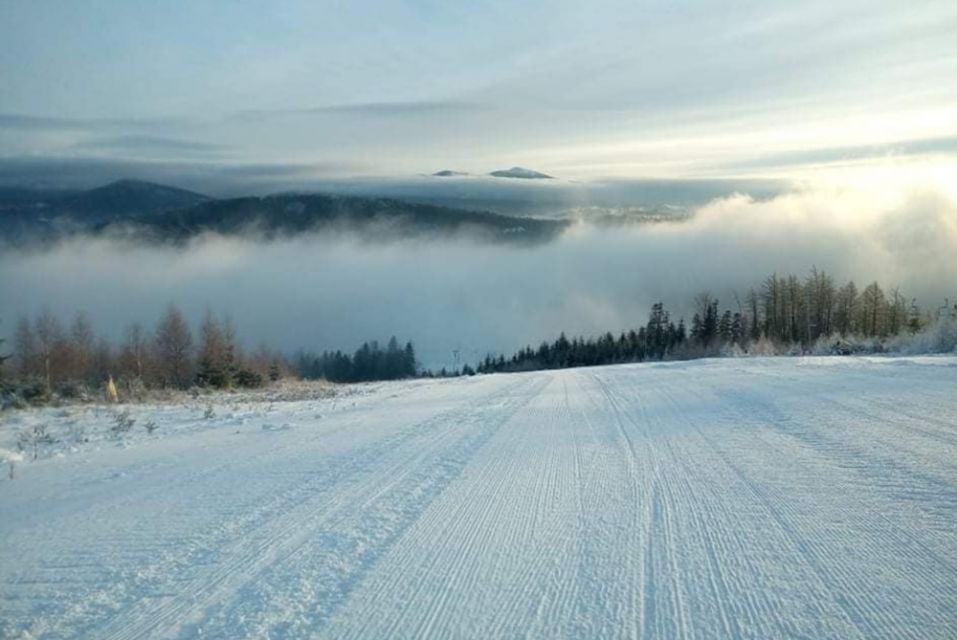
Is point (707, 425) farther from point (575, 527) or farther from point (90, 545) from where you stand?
point (90, 545)

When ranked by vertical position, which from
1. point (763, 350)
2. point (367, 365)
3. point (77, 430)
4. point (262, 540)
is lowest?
point (367, 365)

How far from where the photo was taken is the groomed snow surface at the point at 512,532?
3.85 meters

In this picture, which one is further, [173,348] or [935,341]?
[173,348]

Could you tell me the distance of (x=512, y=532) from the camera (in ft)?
17.4

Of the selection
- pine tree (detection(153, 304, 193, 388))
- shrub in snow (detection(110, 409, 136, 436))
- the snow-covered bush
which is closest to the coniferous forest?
Answer: pine tree (detection(153, 304, 193, 388))

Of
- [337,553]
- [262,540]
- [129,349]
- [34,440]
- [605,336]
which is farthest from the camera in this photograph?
[605,336]

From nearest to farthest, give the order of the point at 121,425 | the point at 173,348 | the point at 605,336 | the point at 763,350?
1. the point at 121,425
2. the point at 763,350
3. the point at 173,348
4. the point at 605,336

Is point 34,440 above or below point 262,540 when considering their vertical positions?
below

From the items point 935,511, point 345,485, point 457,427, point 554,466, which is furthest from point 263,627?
point 457,427

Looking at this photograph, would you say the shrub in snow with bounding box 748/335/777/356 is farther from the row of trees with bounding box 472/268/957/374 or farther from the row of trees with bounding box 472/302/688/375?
the row of trees with bounding box 472/302/688/375

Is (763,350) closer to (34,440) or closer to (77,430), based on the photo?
(77,430)

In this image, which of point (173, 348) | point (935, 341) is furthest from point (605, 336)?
point (935, 341)

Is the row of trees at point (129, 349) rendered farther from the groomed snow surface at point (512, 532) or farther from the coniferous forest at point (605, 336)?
the groomed snow surface at point (512, 532)

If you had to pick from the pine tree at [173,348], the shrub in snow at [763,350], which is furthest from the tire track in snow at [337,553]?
the pine tree at [173,348]
